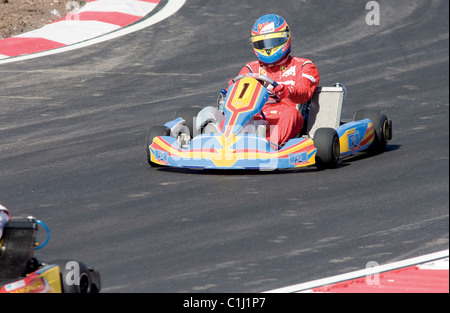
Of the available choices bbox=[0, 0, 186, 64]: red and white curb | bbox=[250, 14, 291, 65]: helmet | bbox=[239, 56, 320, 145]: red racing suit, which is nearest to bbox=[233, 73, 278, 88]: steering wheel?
bbox=[239, 56, 320, 145]: red racing suit

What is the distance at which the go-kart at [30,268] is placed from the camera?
5.06 meters

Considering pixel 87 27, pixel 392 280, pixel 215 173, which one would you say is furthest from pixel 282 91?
pixel 87 27

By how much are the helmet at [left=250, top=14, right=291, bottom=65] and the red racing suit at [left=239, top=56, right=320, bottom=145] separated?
0.32ft

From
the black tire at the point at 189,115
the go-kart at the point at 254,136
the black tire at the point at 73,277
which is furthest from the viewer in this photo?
the black tire at the point at 189,115

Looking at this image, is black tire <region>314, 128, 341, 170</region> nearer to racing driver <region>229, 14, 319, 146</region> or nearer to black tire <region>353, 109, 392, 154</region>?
racing driver <region>229, 14, 319, 146</region>

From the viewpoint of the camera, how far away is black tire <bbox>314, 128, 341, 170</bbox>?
8.14 meters

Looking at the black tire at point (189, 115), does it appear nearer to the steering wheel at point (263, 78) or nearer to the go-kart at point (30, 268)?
the steering wheel at point (263, 78)

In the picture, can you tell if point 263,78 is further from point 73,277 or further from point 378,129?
point 73,277

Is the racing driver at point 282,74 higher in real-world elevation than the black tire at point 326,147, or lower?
higher

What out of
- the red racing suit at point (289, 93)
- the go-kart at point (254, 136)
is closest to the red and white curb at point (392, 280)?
the go-kart at point (254, 136)

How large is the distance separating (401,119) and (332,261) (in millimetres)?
4485

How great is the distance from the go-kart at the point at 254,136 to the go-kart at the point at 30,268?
2.83 meters

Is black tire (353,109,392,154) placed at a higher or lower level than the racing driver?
lower

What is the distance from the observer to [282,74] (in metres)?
8.97
